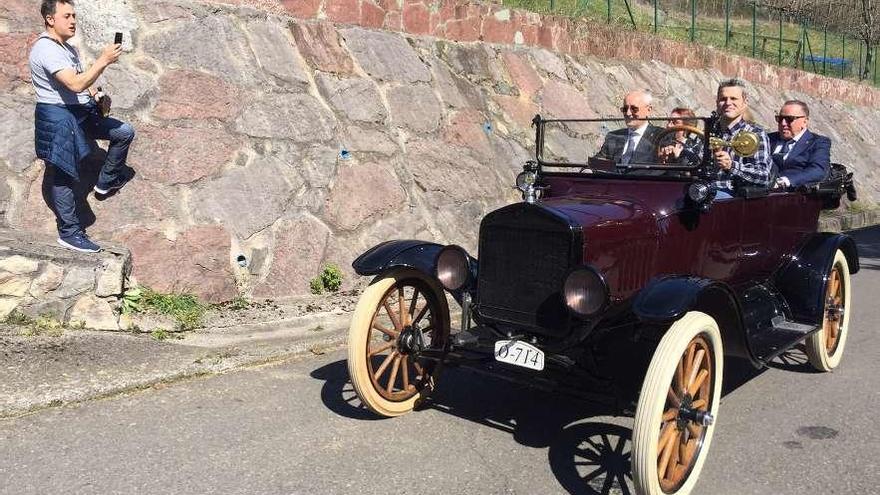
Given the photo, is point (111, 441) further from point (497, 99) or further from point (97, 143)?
point (497, 99)

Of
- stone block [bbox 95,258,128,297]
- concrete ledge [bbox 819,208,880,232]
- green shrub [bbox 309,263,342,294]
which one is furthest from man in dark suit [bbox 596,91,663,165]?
concrete ledge [bbox 819,208,880,232]

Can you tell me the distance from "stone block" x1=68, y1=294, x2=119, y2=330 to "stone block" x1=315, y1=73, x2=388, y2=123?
125 inches

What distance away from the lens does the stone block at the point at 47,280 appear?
5000 millimetres

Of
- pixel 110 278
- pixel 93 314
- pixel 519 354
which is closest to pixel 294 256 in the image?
pixel 110 278

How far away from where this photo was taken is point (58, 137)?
5344 mm

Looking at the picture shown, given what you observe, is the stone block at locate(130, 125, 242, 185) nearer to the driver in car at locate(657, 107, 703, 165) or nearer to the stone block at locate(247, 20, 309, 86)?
the stone block at locate(247, 20, 309, 86)

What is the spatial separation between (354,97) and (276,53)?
33.0 inches

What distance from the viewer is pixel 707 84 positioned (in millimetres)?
15250

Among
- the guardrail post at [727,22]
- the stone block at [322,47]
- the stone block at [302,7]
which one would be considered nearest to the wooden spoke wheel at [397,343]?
the stone block at [322,47]

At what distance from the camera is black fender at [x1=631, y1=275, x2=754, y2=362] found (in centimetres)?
353

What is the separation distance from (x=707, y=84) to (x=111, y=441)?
1367 cm

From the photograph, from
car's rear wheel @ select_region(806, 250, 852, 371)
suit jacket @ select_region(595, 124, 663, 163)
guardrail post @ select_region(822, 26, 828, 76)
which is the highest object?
guardrail post @ select_region(822, 26, 828, 76)

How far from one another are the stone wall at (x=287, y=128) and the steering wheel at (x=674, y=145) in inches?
122

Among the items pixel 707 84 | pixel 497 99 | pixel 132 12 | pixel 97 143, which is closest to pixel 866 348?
pixel 497 99
